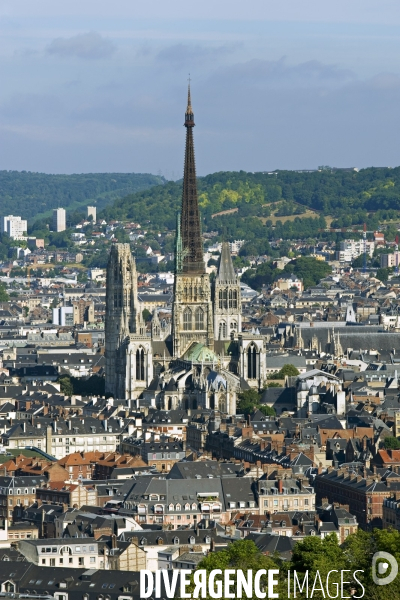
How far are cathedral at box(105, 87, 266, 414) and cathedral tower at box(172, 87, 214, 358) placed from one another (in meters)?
0.06

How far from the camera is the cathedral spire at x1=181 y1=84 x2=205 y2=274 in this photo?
14988 centimetres

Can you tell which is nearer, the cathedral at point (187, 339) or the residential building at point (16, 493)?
the residential building at point (16, 493)

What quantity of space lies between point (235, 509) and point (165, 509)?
2.99 metres

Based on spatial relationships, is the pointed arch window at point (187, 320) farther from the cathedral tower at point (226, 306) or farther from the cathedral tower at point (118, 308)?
the cathedral tower at point (226, 306)

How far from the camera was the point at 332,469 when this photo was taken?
103 meters

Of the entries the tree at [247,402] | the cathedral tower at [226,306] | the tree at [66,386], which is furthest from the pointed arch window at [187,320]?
the tree at [247,402]

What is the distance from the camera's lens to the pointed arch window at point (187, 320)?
147125 millimetres

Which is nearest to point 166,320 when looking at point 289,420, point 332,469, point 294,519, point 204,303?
point 204,303

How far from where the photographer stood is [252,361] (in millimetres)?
144500

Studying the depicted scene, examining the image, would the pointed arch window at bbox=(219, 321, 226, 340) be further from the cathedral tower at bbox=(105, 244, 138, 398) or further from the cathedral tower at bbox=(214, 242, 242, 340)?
the cathedral tower at bbox=(105, 244, 138, 398)

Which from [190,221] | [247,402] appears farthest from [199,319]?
[247,402]

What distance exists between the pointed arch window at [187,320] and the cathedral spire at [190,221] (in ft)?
9.45

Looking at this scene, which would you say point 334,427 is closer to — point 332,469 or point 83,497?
point 332,469

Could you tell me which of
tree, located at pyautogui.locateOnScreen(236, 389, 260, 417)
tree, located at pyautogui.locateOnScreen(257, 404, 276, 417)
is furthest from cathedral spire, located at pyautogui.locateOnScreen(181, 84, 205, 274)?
tree, located at pyautogui.locateOnScreen(257, 404, 276, 417)
